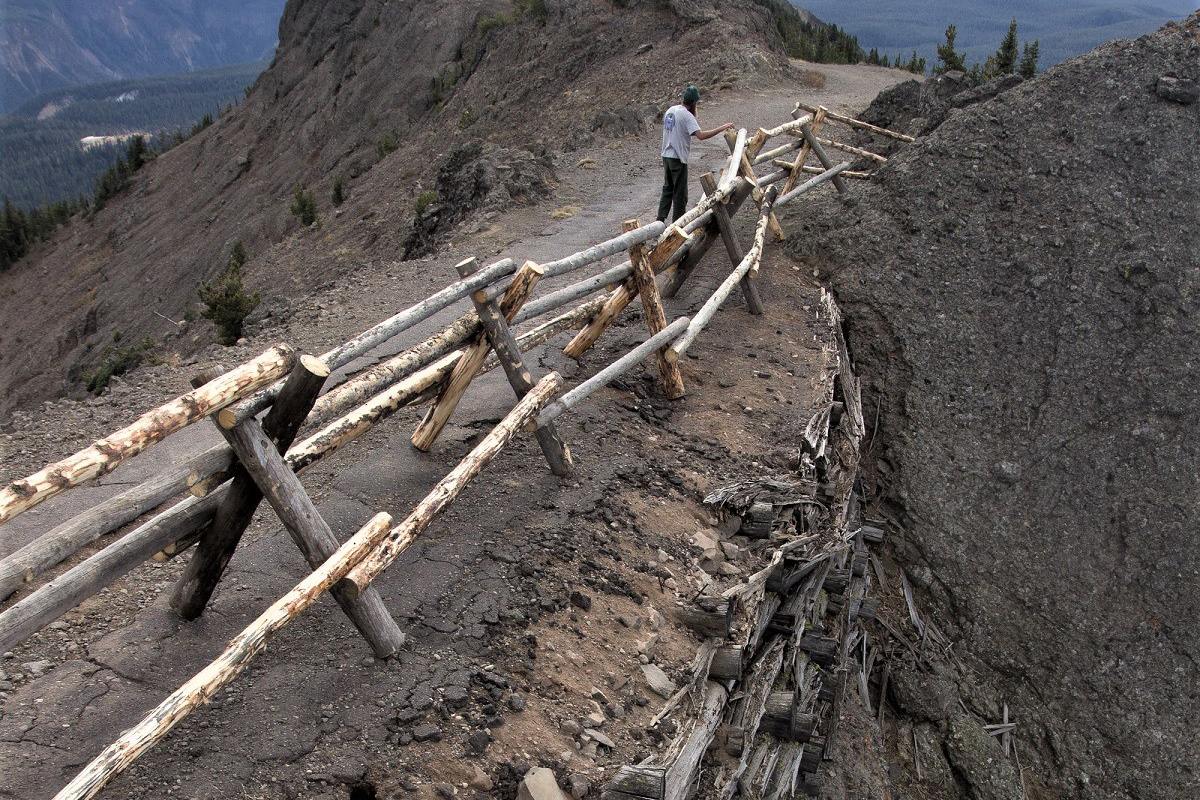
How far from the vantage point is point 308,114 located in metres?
31.2

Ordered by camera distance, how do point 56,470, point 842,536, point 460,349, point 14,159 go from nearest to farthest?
point 56,470, point 460,349, point 842,536, point 14,159

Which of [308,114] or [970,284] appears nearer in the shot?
[970,284]

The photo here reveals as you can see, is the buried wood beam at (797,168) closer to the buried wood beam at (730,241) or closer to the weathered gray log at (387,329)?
the buried wood beam at (730,241)

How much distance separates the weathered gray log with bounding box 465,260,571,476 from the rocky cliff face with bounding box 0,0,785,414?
5.91 meters

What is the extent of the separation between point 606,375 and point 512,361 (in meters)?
0.88

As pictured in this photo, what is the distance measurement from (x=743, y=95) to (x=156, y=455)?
1449 centimetres

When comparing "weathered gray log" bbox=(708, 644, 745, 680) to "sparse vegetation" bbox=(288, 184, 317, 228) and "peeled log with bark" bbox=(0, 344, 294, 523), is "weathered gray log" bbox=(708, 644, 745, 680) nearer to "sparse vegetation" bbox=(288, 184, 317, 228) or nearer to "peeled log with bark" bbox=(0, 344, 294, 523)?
"peeled log with bark" bbox=(0, 344, 294, 523)

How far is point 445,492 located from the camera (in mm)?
4078

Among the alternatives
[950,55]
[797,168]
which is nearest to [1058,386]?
[797,168]

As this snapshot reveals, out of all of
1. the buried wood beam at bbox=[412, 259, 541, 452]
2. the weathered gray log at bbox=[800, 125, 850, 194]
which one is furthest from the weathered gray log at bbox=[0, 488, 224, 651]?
the weathered gray log at bbox=[800, 125, 850, 194]

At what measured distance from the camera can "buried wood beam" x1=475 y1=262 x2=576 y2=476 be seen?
16.1 feet

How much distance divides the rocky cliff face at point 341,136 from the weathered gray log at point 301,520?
689cm

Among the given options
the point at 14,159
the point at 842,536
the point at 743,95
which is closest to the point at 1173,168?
the point at 842,536

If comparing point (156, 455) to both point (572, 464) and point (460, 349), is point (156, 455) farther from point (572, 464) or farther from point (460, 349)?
point (572, 464)
